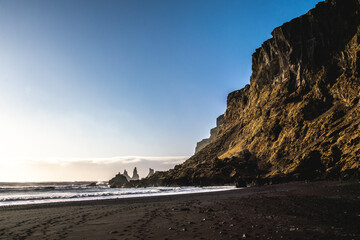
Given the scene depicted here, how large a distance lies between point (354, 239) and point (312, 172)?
37190 mm

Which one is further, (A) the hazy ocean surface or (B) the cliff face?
(B) the cliff face

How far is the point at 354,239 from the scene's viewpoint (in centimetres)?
620

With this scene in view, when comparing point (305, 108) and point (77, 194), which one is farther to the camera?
point (305, 108)

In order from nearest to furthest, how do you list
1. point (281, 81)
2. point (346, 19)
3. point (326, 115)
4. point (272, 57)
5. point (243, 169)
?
point (326, 115) < point (346, 19) < point (243, 169) < point (281, 81) < point (272, 57)

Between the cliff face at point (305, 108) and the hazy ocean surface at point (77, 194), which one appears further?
the cliff face at point (305, 108)

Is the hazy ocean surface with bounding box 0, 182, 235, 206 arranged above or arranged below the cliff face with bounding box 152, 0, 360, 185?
below

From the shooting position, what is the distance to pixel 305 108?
48.2m

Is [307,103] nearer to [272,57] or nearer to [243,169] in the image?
[243,169]

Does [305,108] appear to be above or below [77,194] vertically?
above

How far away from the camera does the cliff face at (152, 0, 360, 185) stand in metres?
37.7

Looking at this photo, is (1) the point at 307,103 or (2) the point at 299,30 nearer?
(1) the point at 307,103

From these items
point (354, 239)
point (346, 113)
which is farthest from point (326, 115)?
Result: point (354, 239)

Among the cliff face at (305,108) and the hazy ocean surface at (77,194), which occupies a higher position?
the cliff face at (305,108)

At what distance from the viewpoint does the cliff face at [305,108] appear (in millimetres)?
37656
